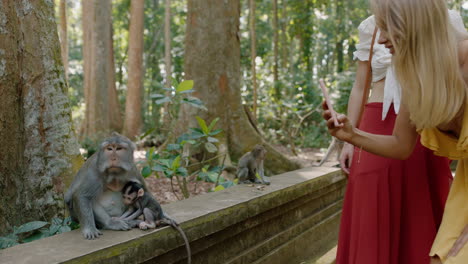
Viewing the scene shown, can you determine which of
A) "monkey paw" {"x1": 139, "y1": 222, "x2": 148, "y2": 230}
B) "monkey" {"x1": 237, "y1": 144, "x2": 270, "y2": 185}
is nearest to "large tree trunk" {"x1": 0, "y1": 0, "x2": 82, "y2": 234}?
"monkey paw" {"x1": 139, "y1": 222, "x2": 148, "y2": 230}

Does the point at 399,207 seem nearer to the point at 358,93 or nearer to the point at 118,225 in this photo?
the point at 358,93

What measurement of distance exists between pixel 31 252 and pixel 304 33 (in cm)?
1442

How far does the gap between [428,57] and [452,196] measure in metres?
0.46

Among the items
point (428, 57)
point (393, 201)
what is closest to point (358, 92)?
point (393, 201)

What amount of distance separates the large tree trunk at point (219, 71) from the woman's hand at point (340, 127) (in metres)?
3.49

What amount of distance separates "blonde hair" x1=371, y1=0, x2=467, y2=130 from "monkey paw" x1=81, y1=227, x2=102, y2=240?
1.30 meters

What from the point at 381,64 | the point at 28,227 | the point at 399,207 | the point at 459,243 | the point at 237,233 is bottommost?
the point at 237,233

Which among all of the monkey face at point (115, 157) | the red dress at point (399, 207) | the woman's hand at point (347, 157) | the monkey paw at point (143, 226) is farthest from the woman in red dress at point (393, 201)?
the monkey face at point (115, 157)

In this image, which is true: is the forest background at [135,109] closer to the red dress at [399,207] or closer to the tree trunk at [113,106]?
the tree trunk at [113,106]

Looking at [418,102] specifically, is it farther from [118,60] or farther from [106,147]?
[118,60]

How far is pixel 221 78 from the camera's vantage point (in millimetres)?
5211

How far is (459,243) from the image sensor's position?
53.2 inches

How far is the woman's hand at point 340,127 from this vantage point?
63.9 inches

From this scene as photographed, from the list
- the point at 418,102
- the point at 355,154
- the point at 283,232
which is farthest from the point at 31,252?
the point at 283,232
